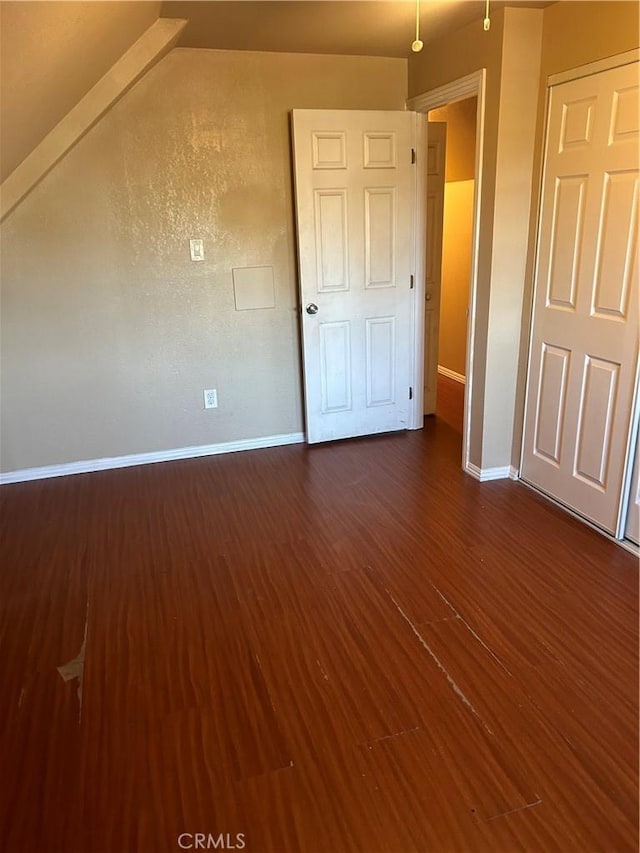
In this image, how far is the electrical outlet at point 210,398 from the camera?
12.8 ft

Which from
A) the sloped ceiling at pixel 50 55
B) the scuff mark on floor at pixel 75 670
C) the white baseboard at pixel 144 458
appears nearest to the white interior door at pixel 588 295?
the white baseboard at pixel 144 458

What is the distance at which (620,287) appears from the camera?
2604mm

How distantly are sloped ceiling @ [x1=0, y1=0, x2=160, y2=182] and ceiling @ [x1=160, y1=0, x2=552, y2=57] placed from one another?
28cm

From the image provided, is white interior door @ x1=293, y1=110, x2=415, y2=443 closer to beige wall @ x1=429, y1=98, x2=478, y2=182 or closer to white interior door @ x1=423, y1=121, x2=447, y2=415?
white interior door @ x1=423, y1=121, x2=447, y2=415

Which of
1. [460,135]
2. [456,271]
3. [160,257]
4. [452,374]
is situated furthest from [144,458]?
[460,135]

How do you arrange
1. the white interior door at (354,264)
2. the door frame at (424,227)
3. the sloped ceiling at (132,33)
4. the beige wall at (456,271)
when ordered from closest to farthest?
the sloped ceiling at (132,33) → the door frame at (424,227) → the white interior door at (354,264) → the beige wall at (456,271)

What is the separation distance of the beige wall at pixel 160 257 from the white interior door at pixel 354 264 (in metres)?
0.19

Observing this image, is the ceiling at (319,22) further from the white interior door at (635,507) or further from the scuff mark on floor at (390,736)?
the scuff mark on floor at (390,736)

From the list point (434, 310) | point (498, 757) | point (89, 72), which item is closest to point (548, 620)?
point (498, 757)

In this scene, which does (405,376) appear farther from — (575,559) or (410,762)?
(410,762)

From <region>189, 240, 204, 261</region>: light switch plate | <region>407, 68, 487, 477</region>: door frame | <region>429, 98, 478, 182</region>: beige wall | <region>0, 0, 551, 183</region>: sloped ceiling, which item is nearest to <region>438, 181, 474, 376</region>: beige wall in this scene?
<region>429, 98, 478, 182</region>: beige wall

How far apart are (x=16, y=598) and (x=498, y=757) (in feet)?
6.52

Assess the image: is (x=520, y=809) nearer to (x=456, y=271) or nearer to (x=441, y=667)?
(x=441, y=667)

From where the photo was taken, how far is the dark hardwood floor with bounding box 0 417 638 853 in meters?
1.57
